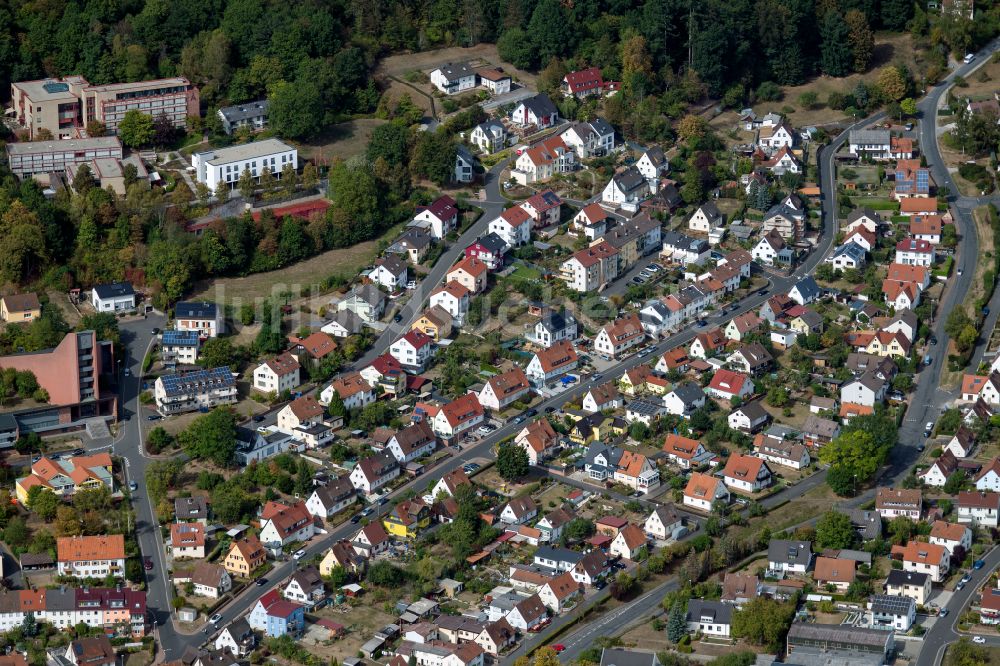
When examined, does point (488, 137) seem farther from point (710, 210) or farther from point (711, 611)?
point (711, 611)

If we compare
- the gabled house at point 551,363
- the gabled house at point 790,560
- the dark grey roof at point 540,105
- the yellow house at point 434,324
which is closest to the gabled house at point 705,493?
the gabled house at point 790,560

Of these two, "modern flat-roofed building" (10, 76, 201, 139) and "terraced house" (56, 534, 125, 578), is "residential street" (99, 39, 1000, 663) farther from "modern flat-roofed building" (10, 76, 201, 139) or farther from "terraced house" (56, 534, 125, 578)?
"modern flat-roofed building" (10, 76, 201, 139)

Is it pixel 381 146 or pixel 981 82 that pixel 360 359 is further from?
pixel 981 82

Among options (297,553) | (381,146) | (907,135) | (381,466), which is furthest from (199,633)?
(907,135)

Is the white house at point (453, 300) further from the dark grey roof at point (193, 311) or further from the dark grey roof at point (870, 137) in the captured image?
the dark grey roof at point (870, 137)

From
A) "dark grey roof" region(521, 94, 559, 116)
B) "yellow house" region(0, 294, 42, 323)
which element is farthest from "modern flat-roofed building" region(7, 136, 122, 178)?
"dark grey roof" region(521, 94, 559, 116)
